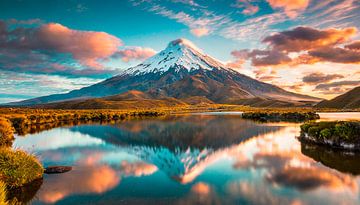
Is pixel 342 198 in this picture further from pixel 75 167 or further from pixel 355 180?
pixel 75 167

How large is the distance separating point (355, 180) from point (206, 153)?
16160 millimetres

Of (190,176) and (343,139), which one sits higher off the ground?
(343,139)

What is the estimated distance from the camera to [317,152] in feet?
99.4

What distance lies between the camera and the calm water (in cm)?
1770

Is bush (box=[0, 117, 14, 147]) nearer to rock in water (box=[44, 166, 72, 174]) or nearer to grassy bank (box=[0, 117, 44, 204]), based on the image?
rock in water (box=[44, 166, 72, 174])

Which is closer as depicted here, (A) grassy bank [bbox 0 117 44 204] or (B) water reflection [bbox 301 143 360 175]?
(A) grassy bank [bbox 0 117 44 204]

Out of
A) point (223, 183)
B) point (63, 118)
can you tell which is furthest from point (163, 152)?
point (63, 118)

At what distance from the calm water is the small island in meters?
1.88

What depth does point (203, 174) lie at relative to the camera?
23953 millimetres

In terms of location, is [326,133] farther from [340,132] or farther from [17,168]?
[17,168]

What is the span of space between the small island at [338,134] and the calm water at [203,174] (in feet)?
6.17

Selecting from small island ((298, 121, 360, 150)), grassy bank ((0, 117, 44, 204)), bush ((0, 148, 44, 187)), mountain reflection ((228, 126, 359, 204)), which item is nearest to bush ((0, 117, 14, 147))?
grassy bank ((0, 117, 44, 204))

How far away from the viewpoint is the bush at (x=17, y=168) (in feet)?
62.3

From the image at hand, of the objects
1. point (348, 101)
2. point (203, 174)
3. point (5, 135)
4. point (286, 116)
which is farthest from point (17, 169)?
point (348, 101)
